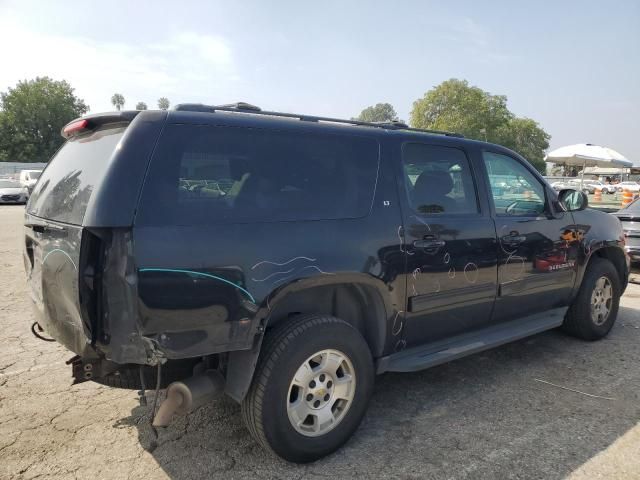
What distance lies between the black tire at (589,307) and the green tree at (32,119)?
6683 centimetres

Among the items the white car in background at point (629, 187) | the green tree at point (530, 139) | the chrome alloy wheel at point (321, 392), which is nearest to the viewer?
the chrome alloy wheel at point (321, 392)

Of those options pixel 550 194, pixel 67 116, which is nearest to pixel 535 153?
pixel 67 116

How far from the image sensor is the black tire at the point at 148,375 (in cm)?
261

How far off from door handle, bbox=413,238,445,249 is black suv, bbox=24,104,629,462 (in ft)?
0.04

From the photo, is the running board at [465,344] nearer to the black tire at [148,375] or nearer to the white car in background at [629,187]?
the black tire at [148,375]

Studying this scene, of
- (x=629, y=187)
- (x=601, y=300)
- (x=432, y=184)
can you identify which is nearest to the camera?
(x=432, y=184)

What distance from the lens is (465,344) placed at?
3590 millimetres

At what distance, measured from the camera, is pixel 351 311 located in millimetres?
3150

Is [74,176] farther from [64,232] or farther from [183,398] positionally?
[183,398]

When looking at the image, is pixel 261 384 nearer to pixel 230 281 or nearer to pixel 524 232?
pixel 230 281

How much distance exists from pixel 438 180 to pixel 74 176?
7.72 feet

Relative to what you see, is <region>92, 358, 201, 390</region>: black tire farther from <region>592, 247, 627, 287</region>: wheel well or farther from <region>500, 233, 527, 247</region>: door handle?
<region>592, 247, 627, 287</region>: wheel well

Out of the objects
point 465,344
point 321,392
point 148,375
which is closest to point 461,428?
point 465,344

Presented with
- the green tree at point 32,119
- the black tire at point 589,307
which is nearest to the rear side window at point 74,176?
the black tire at point 589,307
